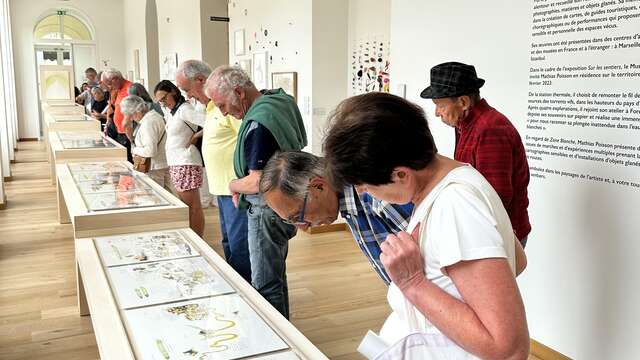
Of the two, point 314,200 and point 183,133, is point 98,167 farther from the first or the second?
point 314,200

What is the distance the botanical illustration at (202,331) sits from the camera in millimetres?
1613

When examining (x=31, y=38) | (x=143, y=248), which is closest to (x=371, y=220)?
(x=143, y=248)

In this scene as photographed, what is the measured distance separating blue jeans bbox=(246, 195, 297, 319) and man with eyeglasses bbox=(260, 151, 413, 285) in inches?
35.1

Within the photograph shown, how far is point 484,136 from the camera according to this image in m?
2.77

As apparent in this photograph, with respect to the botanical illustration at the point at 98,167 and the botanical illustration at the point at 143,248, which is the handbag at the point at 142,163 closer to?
the botanical illustration at the point at 98,167

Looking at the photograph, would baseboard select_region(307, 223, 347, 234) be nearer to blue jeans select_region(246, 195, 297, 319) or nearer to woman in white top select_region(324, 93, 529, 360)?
blue jeans select_region(246, 195, 297, 319)

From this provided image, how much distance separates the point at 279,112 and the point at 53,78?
483 inches

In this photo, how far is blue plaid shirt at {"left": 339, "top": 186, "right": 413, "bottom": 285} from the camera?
5.29 feet

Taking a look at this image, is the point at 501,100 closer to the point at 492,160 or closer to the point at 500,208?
the point at 492,160

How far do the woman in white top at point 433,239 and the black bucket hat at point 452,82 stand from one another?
5.52ft

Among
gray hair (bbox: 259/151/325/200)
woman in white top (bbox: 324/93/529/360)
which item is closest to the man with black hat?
gray hair (bbox: 259/151/325/200)

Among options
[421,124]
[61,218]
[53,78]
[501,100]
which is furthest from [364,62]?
[53,78]

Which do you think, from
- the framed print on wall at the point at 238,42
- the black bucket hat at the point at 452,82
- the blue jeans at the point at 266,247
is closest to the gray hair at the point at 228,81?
the blue jeans at the point at 266,247

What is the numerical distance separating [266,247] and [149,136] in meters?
2.58
